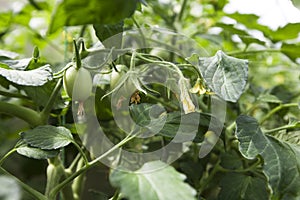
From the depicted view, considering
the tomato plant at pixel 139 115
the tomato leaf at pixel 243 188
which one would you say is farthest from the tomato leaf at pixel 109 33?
the tomato leaf at pixel 243 188

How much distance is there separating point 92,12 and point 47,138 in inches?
6.9

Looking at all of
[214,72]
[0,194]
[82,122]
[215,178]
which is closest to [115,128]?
[82,122]

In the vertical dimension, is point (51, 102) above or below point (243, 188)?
above

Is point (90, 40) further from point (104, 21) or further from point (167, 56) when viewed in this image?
point (104, 21)

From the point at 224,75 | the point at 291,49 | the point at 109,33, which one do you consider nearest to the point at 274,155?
the point at 224,75

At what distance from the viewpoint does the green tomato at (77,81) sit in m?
0.44

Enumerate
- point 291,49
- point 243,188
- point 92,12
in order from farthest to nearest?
point 291,49
point 243,188
point 92,12

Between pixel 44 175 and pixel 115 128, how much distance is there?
0.74 ft

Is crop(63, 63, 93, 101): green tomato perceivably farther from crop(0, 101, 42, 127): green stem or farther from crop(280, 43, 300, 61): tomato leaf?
crop(280, 43, 300, 61): tomato leaf

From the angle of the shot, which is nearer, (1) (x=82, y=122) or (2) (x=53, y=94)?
(2) (x=53, y=94)

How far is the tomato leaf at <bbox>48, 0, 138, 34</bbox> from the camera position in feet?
1.06

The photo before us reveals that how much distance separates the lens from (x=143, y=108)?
0.47 meters

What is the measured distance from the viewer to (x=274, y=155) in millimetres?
442

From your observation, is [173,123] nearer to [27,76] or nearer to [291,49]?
[27,76]
